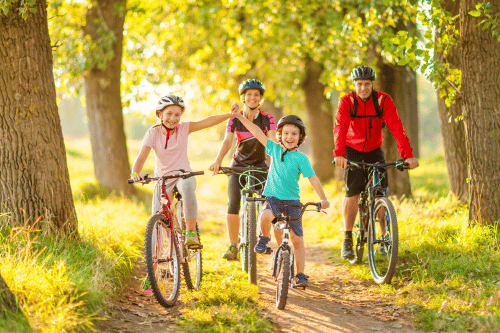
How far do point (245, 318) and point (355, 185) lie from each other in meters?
2.45

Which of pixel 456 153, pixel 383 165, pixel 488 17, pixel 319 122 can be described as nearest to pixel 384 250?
pixel 383 165

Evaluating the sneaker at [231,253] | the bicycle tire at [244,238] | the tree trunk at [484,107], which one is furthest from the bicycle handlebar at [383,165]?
the sneaker at [231,253]

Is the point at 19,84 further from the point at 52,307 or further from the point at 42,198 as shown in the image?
the point at 52,307

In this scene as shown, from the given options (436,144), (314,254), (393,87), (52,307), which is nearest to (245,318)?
(52,307)

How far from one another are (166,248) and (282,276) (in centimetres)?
115

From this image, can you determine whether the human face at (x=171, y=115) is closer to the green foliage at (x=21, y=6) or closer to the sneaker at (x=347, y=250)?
the green foliage at (x=21, y=6)

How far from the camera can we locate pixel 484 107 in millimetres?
5770

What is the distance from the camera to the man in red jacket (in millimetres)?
5543

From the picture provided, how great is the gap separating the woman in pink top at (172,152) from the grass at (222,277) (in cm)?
81

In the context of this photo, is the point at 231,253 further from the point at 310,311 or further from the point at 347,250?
the point at 310,311

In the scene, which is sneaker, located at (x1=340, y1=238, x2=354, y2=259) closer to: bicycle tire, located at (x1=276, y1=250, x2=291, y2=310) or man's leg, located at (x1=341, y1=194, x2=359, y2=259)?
man's leg, located at (x1=341, y1=194, x2=359, y2=259)

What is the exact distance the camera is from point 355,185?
19.3 ft

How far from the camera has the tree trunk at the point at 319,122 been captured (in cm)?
1489

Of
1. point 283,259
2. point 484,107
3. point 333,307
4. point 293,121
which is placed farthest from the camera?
Result: point 484,107
